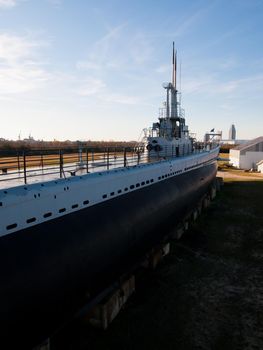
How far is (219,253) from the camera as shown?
13062 millimetres

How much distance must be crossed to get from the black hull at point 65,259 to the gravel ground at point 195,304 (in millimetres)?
1065

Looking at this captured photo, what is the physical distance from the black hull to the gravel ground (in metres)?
1.06

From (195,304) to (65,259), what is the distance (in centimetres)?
456

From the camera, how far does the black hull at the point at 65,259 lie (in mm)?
5703

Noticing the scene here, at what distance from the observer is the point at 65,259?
6785 mm

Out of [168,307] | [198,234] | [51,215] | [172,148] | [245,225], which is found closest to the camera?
[51,215]

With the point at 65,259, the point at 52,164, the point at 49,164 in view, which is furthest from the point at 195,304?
the point at 49,164

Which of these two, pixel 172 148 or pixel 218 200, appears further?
pixel 218 200

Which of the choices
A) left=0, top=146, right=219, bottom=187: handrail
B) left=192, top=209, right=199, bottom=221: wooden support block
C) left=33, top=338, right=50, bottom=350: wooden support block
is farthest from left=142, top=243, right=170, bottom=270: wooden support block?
left=192, top=209, right=199, bottom=221: wooden support block

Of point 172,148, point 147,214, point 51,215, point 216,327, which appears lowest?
point 216,327

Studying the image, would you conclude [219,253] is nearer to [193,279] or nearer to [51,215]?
[193,279]

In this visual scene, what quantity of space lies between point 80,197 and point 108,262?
1.93m

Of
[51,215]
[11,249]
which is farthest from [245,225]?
[11,249]

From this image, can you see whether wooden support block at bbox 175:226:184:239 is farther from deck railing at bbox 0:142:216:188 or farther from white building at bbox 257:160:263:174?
white building at bbox 257:160:263:174
